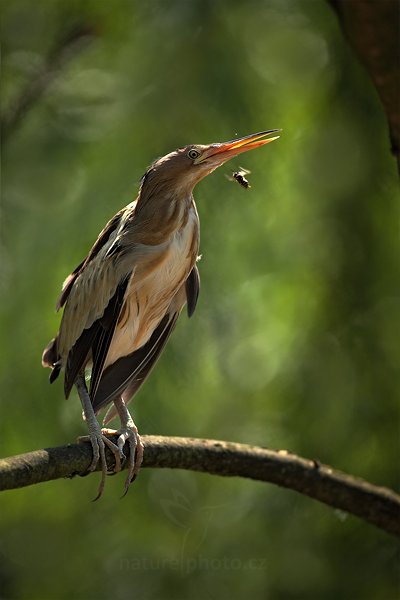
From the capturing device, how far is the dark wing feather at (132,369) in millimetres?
2709

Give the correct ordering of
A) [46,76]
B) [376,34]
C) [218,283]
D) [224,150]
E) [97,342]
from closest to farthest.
→ [376,34], [224,150], [97,342], [46,76], [218,283]

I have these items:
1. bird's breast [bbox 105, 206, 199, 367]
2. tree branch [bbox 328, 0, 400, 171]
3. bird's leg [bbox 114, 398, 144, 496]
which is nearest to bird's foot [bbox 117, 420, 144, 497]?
bird's leg [bbox 114, 398, 144, 496]

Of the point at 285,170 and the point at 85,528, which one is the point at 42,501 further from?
the point at 285,170

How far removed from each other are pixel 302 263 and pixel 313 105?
1.98 ft

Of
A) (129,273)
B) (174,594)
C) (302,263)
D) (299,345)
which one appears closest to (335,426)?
(299,345)

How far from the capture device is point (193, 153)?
8.34 feet

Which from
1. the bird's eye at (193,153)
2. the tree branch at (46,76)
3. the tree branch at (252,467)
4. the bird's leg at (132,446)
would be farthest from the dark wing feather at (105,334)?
the tree branch at (46,76)

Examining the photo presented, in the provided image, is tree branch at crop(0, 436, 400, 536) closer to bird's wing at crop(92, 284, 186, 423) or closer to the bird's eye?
bird's wing at crop(92, 284, 186, 423)

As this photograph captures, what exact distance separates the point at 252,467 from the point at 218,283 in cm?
125

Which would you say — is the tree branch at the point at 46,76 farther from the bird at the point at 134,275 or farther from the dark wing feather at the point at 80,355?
the dark wing feather at the point at 80,355

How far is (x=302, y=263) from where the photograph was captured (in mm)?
3611

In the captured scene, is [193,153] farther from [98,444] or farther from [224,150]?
[98,444]

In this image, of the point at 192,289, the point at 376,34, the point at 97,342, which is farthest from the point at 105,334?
the point at 376,34

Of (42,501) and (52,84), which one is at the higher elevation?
(52,84)
